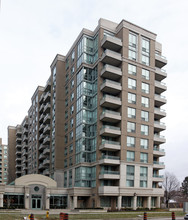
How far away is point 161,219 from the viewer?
29.8 meters

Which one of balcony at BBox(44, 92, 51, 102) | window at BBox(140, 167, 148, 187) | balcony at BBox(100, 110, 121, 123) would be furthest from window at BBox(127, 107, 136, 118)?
balcony at BBox(44, 92, 51, 102)

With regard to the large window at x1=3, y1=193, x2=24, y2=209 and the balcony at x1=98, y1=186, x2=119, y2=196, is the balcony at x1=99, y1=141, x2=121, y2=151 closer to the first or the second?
the balcony at x1=98, y1=186, x2=119, y2=196

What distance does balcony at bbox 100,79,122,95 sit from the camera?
5233 cm

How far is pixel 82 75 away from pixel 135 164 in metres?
20.1

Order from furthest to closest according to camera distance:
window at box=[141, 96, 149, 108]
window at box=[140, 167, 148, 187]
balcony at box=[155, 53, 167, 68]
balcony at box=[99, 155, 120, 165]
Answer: balcony at box=[155, 53, 167, 68] → window at box=[141, 96, 149, 108] → window at box=[140, 167, 148, 187] → balcony at box=[99, 155, 120, 165]

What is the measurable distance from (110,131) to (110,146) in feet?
8.60

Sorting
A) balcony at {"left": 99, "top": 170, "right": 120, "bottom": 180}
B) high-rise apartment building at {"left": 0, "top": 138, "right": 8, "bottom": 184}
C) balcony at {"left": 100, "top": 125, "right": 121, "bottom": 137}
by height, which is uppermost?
balcony at {"left": 100, "top": 125, "right": 121, "bottom": 137}

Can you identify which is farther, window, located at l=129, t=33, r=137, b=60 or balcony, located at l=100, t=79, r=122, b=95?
window, located at l=129, t=33, r=137, b=60

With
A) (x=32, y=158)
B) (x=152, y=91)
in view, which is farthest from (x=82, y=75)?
(x=32, y=158)

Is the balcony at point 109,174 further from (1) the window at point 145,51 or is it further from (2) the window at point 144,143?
(1) the window at point 145,51

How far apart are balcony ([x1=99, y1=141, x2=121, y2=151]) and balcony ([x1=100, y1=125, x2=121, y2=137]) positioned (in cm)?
152

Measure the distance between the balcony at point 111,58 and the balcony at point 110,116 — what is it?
9.84 meters

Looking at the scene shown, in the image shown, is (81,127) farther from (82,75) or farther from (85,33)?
(85,33)

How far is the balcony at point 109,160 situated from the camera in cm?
4991
